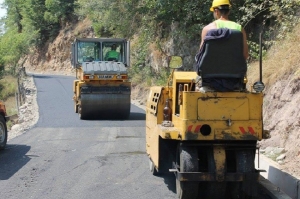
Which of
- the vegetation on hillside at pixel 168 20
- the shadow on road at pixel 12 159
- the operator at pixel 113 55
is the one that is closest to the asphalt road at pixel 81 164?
the shadow on road at pixel 12 159

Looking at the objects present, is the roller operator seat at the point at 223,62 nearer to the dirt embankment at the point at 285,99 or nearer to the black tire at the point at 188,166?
the black tire at the point at 188,166

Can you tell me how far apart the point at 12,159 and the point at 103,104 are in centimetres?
687

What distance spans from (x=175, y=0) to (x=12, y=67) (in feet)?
133

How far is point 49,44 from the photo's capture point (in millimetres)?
64062

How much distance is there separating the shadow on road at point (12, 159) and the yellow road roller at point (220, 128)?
348 cm

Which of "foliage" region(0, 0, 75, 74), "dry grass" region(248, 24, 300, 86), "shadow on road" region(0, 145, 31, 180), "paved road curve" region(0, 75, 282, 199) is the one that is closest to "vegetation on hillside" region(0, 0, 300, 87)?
"foliage" region(0, 0, 75, 74)

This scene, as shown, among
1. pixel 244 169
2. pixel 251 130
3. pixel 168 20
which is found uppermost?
pixel 168 20

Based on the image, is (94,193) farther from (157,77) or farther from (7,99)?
(7,99)

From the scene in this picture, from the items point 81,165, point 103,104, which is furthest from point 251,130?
point 103,104

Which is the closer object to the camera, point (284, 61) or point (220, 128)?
point (220, 128)

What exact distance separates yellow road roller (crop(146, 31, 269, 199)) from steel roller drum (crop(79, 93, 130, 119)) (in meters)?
10.2

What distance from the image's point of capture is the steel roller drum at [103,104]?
16.9 meters

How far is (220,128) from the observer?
6508 mm

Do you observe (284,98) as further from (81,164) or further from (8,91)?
(8,91)
